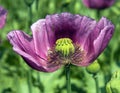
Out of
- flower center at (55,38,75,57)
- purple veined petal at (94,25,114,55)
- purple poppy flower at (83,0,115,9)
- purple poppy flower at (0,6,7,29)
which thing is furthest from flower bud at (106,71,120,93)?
purple poppy flower at (83,0,115,9)

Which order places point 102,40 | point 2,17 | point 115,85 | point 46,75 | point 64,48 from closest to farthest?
1. point 115,85
2. point 102,40
3. point 64,48
4. point 2,17
5. point 46,75

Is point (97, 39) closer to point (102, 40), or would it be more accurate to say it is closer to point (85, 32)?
point (102, 40)

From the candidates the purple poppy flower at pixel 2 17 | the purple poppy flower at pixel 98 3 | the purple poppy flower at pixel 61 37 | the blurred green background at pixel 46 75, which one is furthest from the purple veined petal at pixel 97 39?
the purple poppy flower at pixel 98 3

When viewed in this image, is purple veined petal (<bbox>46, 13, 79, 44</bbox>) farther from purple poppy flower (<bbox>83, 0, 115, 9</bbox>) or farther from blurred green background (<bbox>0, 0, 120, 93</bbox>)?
purple poppy flower (<bbox>83, 0, 115, 9</bbox>)

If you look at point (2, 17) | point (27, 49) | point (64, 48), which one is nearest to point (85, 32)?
point (64, 48)

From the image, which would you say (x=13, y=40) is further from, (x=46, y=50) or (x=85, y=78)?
(x=85, y=78)

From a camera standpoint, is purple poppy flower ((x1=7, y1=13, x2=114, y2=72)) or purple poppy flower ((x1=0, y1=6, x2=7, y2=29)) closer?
purple poppy flower ((x1=7, y1=13, x2=114, y2=72))
